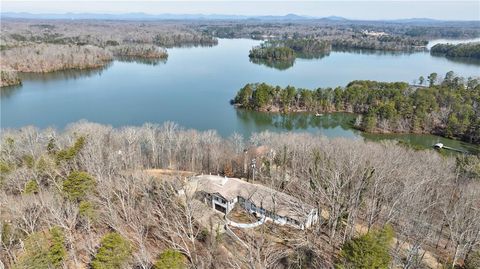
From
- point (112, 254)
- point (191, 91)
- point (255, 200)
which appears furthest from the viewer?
point (191, 91)

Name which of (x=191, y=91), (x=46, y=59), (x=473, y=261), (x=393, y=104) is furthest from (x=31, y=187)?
(x=46, y=59)

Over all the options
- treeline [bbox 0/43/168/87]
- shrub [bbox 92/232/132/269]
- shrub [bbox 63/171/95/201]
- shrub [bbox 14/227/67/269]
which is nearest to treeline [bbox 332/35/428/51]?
treeline [bbox 0/43/168/87]

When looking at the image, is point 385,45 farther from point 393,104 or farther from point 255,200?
point 255,200

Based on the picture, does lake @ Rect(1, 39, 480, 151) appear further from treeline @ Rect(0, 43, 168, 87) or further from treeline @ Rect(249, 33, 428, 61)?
treeline @ Rect(249, 33, 428, 61)

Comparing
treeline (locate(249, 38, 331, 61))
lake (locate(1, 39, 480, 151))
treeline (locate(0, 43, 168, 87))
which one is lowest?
lake (locate(1, 39, 480, 151))

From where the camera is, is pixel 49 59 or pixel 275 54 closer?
pixel 49 59

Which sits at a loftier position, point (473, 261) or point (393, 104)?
point (393, 104)

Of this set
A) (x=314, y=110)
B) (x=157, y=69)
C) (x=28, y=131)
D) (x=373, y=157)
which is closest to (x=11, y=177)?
(x=28, y=131)
